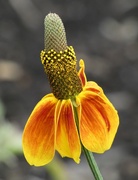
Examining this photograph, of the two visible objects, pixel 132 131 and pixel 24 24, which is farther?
pixel 24 24

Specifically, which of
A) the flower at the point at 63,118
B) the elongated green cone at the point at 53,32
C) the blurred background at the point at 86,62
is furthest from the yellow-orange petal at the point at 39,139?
the blurred background at the point at 86,62

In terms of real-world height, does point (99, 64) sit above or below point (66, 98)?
below

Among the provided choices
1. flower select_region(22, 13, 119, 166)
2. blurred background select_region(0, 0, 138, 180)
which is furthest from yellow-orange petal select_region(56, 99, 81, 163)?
blurred background select_region(0, 0, 138, 180)

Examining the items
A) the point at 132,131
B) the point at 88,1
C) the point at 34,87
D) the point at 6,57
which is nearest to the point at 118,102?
the point at 132,131

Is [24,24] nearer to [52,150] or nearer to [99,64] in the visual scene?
[99,64]

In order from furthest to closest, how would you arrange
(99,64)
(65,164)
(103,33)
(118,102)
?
(103,33)
(99,64)
(118,102)
(65,164)

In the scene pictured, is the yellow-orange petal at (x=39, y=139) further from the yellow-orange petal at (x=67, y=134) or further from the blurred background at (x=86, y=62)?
the blurred background at (x=86, y=62)

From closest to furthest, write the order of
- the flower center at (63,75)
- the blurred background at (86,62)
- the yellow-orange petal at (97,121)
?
the yellow-orange petal at (97,121) < the flower center at (63,75) < the blurred background at (86,62)

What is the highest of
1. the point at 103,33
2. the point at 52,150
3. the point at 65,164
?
the point at 52,150
